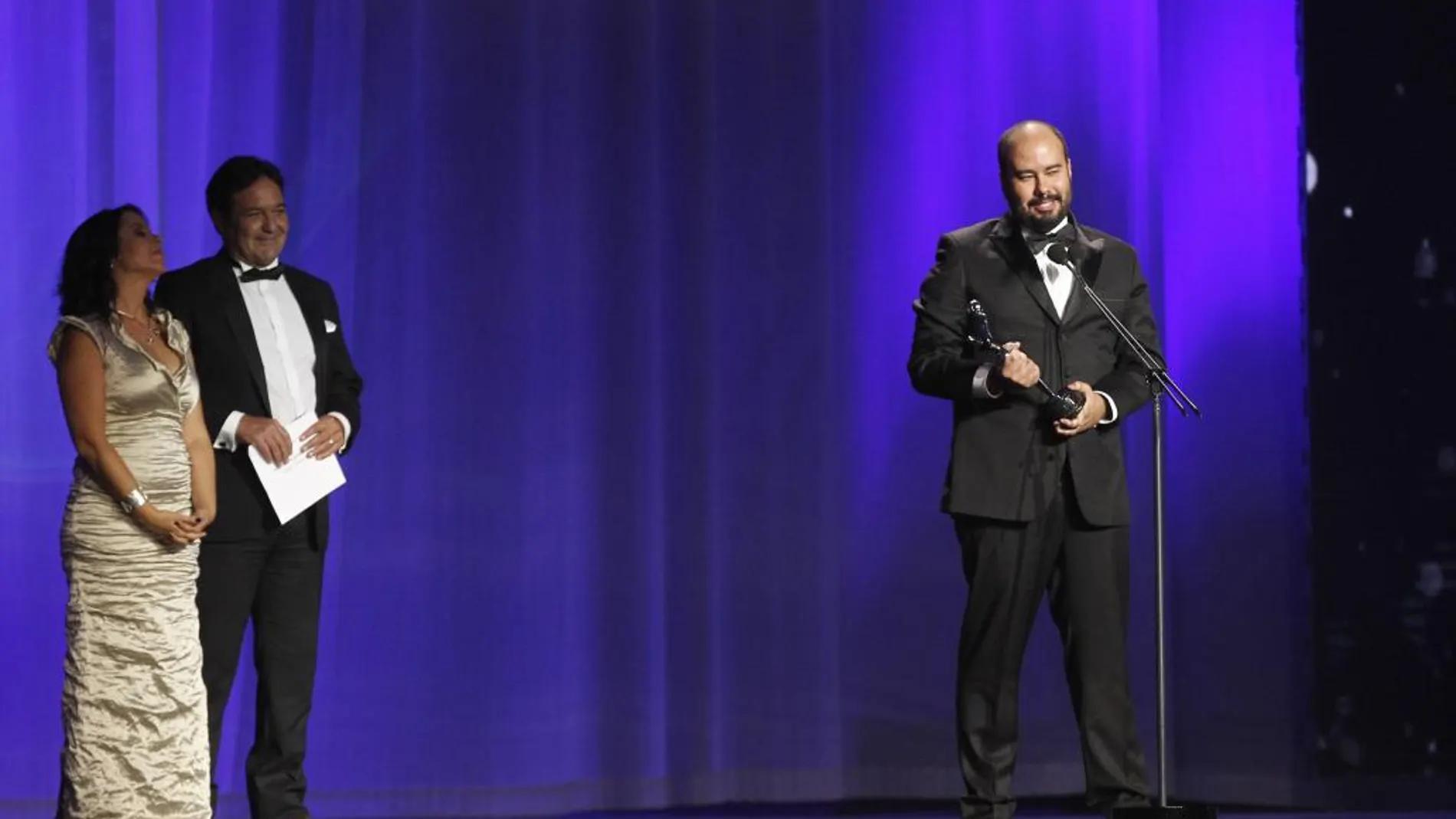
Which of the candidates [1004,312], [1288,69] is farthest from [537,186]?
[1288,69]

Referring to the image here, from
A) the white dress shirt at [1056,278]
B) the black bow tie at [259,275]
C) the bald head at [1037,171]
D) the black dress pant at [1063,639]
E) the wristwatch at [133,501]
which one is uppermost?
the bald head at [1037,171]

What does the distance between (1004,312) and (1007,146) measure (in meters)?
0.34

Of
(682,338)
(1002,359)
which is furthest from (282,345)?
(1002,359)

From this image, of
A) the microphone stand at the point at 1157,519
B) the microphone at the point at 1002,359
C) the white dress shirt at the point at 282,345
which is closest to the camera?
the microphone stand at the point at 1157,519

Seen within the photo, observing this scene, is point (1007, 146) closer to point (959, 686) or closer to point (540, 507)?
Answer: point (959, 686)

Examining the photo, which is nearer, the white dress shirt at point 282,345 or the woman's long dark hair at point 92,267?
the woman's long dark hair at point 92,267

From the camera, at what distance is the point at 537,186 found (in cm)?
479

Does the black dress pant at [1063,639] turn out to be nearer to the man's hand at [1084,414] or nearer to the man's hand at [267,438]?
the man's hand at [1084,414]

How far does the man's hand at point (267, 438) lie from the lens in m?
3.76

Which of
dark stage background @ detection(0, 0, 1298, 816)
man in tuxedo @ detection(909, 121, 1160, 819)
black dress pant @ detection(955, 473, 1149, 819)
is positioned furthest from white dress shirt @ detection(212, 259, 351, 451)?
black dress pant @ detection(955, 473, 1149, 819)

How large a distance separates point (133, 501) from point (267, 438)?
37 cm

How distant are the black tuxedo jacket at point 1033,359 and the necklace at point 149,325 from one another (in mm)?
1570

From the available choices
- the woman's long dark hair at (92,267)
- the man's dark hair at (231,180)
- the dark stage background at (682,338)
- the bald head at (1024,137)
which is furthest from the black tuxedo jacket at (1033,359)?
the woman's long dark hair at (92,267)

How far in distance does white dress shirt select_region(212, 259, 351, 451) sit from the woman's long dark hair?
0.34 metres
